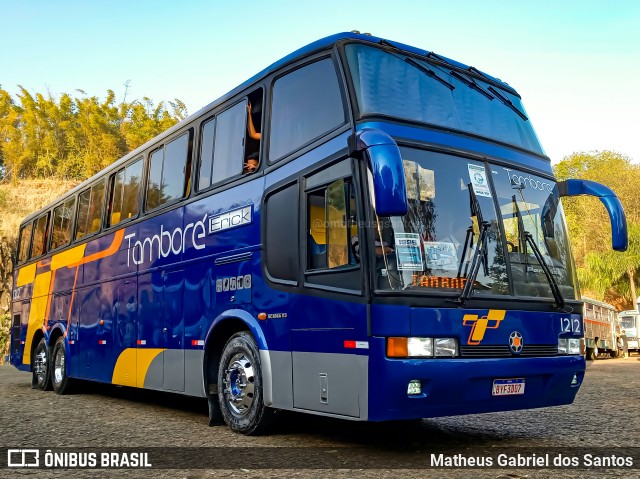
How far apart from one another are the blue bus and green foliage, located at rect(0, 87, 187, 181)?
62.2m

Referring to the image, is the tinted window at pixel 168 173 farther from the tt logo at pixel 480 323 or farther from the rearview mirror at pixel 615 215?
the rearview mirror at pixel 615 215

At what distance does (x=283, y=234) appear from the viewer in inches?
273

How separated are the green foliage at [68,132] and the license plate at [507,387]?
65.2 meters

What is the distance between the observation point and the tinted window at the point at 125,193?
1094cm

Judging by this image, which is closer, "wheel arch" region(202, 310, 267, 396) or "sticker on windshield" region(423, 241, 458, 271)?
"sticker on windshield" region(423, 241, 458, 271)

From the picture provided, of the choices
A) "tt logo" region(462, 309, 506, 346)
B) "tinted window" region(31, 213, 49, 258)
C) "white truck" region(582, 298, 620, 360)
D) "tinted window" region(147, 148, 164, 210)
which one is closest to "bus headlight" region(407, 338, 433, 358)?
"tt logo" region(462, 309, 506, 346)

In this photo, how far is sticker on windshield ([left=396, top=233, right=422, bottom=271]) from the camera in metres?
5.71

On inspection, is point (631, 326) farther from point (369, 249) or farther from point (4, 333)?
point (369, 249)

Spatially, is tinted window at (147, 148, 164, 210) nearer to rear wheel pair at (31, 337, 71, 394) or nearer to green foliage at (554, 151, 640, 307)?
rear wheel pair at (31, 337, 71, 394)

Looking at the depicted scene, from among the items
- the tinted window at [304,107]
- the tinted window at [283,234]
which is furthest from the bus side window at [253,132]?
the tinted window at [283,234]

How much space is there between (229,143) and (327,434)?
11.9ft

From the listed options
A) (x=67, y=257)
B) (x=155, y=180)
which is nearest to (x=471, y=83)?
(x=155, y=180)

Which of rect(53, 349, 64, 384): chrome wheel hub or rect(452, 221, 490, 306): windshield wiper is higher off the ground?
rect(452, 221, 490, 306): windshield wiper

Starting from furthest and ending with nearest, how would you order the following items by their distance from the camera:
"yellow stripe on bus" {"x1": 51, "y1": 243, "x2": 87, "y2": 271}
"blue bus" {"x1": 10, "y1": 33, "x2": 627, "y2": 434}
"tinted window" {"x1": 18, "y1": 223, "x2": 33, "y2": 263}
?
"tinted window" {"x1": 18, "y1": 223, "x2": 33, "y2": 263}
"yellow stripe on bus" {"x1": 51, "y1": 243, "x2": 87, "y2": 271}
"blue bus" {"x1": 10, "y1": 33, "x2": 627, "y2": 434}
